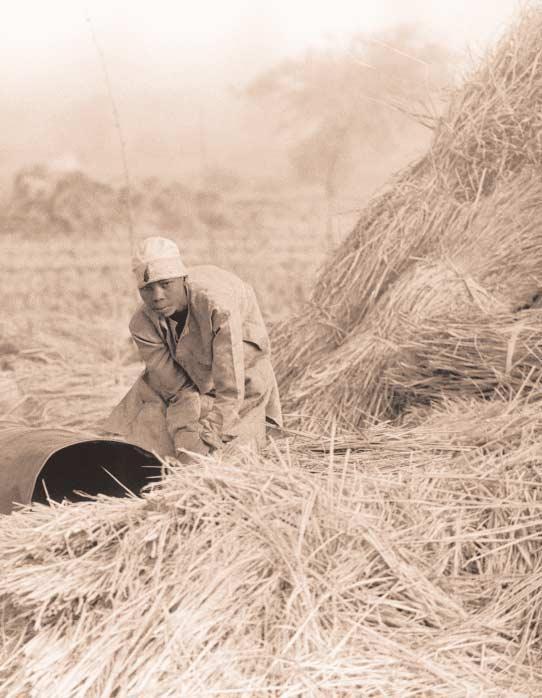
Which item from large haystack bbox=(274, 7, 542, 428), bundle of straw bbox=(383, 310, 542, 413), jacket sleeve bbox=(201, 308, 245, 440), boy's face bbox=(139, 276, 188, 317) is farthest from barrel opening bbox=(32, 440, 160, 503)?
bundle of straw bbox=(383, 310, 542, 413)

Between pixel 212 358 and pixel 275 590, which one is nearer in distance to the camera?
pixel 275 590

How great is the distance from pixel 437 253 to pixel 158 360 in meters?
1.58

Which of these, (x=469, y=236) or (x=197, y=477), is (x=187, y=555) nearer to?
(x=197, y=477)

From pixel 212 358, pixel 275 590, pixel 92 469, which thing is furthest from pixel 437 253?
pixel 275 590

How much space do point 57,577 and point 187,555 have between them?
0.35 m

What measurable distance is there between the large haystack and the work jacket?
52 centimetres

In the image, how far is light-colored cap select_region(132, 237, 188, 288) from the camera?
390 cm

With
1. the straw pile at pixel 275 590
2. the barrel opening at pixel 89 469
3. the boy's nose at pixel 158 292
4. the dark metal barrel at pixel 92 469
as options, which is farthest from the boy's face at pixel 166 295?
the straw pile at pixel 275 590

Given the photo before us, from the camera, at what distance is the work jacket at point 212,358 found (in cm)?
396

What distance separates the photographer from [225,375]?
3.95 metres

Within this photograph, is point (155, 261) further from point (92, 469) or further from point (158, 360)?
point (92, 469)

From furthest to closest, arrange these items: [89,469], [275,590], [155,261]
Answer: [89,469] < [155,261] < [275,590]

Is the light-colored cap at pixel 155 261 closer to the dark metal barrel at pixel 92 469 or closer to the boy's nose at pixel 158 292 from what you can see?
the boy's nose at pixel 158 292

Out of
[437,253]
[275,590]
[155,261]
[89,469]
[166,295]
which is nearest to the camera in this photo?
[275,590]
